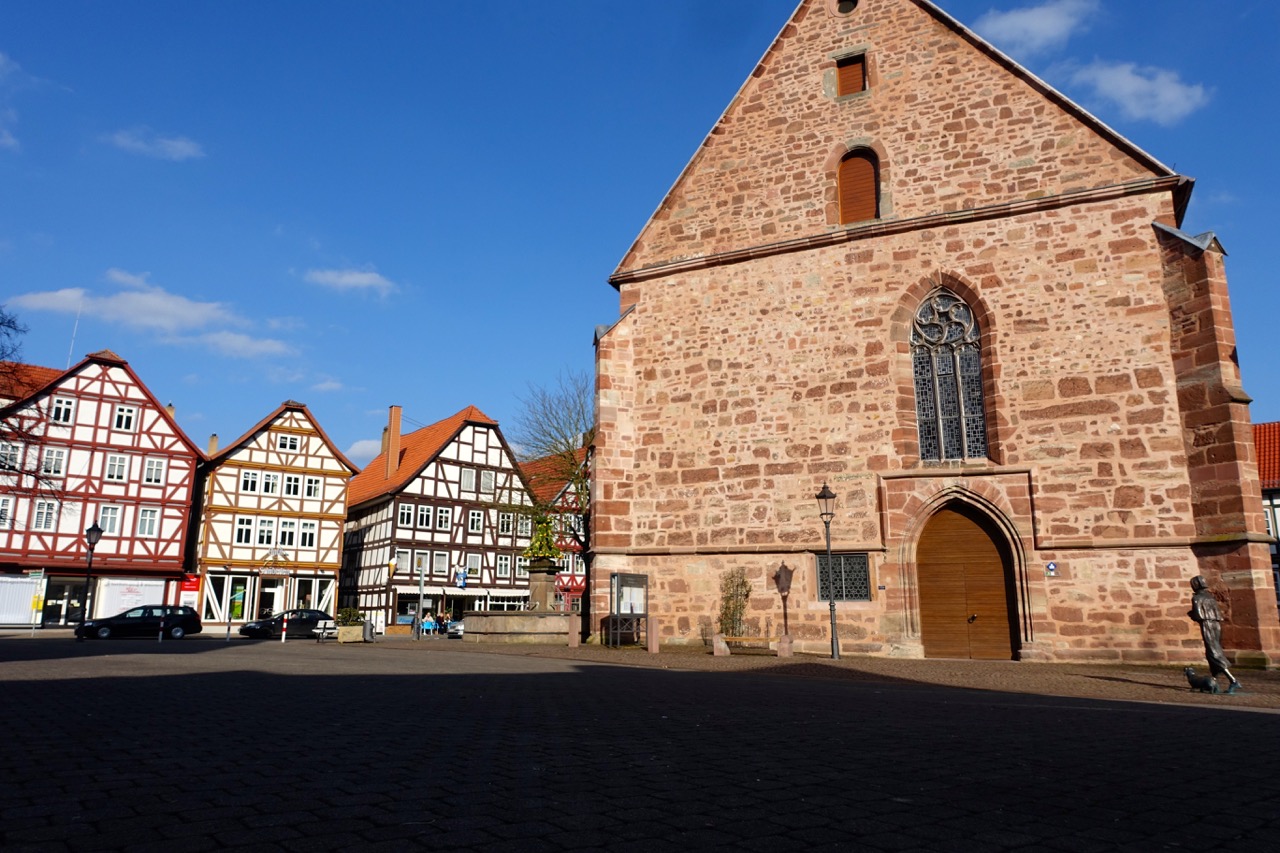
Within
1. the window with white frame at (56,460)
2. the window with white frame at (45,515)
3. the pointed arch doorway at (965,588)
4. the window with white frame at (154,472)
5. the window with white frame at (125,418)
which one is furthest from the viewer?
the window with white frame at (154,472)

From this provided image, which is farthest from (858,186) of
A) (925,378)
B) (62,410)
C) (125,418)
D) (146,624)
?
(62,410)

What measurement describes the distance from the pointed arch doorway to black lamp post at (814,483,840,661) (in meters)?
1.67

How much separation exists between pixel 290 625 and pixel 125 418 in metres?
12.7

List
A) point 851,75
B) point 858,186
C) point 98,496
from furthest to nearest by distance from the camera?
point 98,496
point 851,75
point 858,186

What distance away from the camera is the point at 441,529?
147 feet

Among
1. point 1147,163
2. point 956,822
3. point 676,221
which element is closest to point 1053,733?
point 956,822

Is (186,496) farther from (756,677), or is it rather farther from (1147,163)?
(1147,163)

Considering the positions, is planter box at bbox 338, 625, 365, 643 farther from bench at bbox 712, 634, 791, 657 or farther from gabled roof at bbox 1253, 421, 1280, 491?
gabled roof at bbox 1253, 421, 1280, 491

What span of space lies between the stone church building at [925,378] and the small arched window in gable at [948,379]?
0.05 m

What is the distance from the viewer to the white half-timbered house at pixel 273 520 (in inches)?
1585

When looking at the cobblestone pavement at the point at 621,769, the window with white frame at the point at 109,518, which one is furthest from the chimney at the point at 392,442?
the cobblestone pavement at the point at 621,769

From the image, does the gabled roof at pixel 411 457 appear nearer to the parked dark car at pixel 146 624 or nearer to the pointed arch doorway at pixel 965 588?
the parked dark car at pixel 146 624

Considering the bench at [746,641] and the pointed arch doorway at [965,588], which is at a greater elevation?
the pointed arch doorway at [965,588]

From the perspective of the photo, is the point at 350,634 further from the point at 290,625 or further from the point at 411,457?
the point at 411,457
